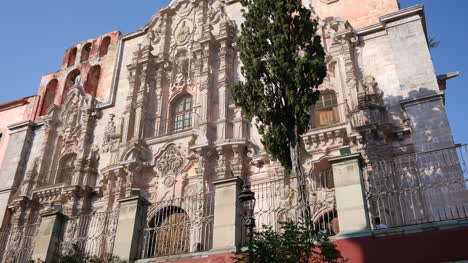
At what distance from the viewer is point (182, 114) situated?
664 inches

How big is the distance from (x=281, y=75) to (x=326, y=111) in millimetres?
4129

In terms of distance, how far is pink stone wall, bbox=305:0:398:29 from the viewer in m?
15.4

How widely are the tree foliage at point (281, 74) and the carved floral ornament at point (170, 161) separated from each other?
452cm

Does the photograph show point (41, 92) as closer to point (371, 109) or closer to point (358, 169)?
point (371, 109)

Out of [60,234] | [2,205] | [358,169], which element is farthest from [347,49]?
[2,205]

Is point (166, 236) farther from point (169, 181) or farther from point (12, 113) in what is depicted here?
point (12, 113)

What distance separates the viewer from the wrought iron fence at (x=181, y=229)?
10.1 metres

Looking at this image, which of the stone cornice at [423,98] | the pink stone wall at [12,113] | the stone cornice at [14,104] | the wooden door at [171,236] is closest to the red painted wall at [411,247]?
the wooden door at [171,236]

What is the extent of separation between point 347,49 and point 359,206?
25.3ft

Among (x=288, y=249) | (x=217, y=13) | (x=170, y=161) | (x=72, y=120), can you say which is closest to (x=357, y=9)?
(x=217, y=13)

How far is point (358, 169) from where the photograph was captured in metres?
8.45

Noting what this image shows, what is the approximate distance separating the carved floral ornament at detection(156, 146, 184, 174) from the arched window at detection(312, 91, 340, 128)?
179 inches

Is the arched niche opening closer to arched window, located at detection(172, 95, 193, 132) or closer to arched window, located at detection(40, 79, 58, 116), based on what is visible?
arched window, located at detection(40, 79, 58, 116)

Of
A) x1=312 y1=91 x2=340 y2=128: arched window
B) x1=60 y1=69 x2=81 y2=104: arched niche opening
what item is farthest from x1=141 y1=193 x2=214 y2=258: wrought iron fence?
x1=60 y1=69 x2=81 y2=104: arched niche opening
